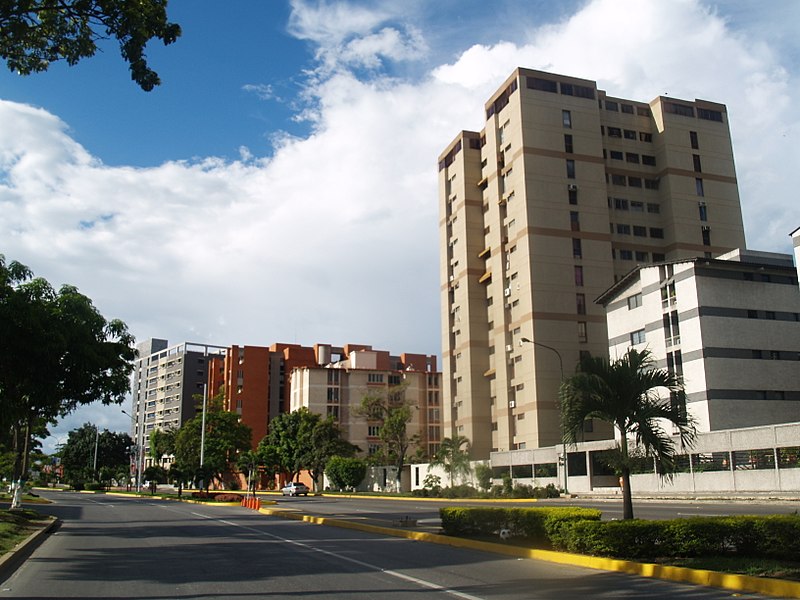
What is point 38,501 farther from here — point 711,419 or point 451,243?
point 451,243

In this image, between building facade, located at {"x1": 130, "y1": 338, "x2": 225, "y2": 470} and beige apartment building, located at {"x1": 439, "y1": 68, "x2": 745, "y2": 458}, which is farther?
building facade, located at {"x1": 130, "y1": 338, "x2": 225, "y2": 470}

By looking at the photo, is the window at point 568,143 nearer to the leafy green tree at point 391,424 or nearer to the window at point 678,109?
the window at point 678,109

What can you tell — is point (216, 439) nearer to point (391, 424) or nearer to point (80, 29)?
point (391, 424)

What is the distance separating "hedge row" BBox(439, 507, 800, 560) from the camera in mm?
11609

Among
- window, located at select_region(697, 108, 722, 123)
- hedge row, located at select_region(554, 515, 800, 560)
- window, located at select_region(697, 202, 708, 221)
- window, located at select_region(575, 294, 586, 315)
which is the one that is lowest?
hedge row, located at select_region(554, 515, 800, 560)

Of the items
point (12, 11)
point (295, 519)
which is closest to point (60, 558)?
point (12, 11)

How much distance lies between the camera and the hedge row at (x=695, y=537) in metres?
11.5

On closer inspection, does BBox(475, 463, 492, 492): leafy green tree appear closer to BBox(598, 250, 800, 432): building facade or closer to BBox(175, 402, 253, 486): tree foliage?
BBox(598, 250, 800, 432): building facade

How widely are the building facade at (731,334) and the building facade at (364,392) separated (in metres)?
56.3

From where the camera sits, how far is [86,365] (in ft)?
73.7

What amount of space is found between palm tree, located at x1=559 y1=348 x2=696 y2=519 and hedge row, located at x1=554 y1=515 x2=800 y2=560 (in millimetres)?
2504

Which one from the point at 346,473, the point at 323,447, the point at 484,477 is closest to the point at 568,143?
the point at 484,477

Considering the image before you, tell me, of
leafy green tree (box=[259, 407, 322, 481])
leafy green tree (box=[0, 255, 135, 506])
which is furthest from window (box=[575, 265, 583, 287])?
leafy green tree (box=[0, 255, 135, 506])

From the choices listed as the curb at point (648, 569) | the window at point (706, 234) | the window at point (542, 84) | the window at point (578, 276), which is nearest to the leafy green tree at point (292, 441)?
the window at point (578, 276)
